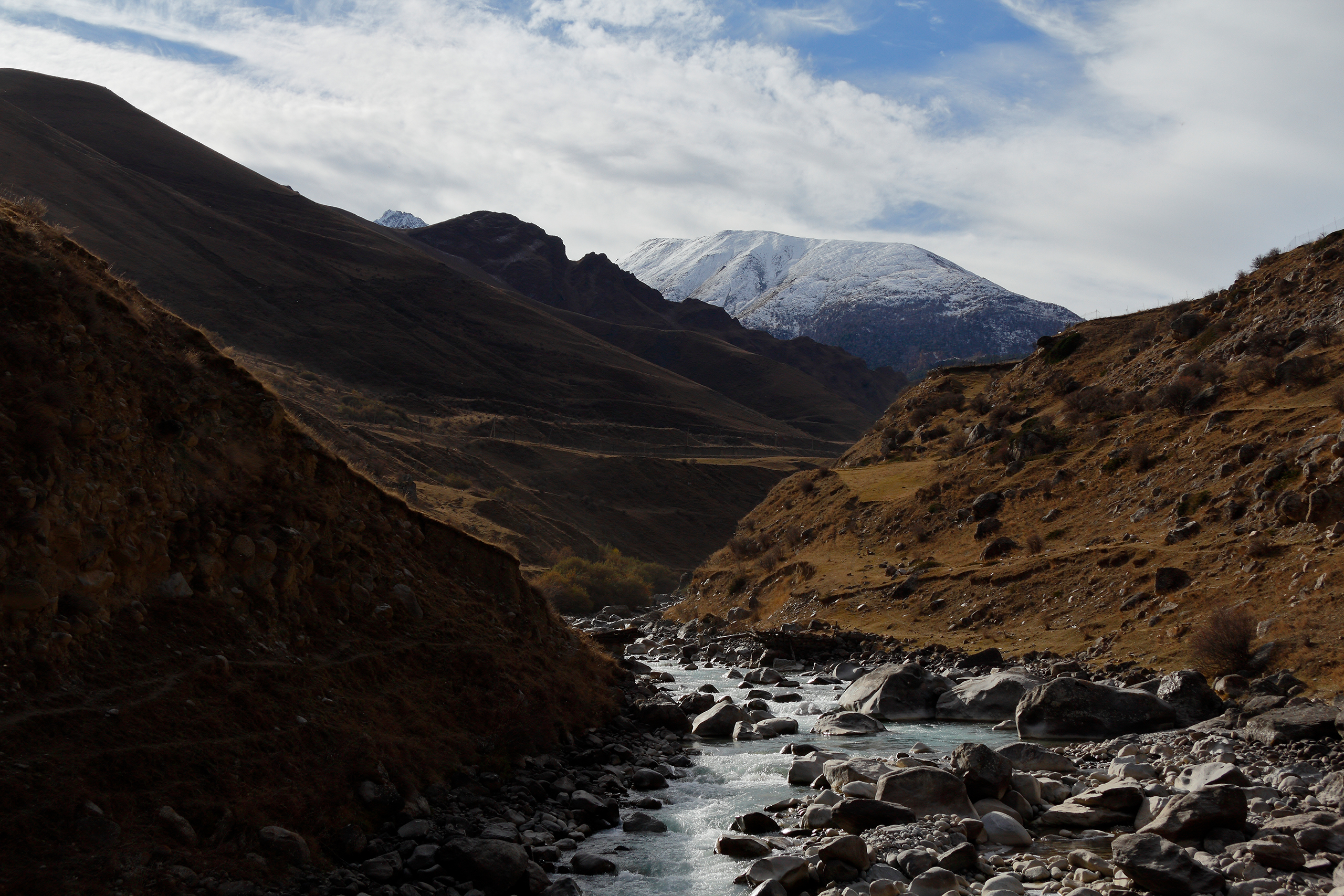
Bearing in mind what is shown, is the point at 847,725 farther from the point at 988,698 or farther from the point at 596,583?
the point at 596,583

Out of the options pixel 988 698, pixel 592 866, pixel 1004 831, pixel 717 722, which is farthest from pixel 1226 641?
pixel 592 866

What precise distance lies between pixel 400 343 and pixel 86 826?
440ft

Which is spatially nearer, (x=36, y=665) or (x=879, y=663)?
(x=36, y=665)

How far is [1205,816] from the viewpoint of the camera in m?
12.5

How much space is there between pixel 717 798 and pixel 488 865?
5971 millimetres

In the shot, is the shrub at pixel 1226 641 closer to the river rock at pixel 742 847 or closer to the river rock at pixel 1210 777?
the river rock at pixel 1210 777

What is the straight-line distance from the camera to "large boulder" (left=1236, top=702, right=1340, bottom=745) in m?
16.2

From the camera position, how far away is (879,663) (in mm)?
31516

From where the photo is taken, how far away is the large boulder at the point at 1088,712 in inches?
768

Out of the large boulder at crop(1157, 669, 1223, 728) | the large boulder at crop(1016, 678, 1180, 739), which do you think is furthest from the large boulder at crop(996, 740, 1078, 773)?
the large boulder at crop(1157, 669, 1223, 728)

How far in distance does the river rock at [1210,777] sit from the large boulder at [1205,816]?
731 millimetres

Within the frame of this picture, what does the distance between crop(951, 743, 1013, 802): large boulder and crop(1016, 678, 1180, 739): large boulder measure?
552cm

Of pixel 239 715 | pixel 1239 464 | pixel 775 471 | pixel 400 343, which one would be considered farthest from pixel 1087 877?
pixel 400 343

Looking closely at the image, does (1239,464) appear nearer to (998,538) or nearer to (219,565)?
(998,538)
